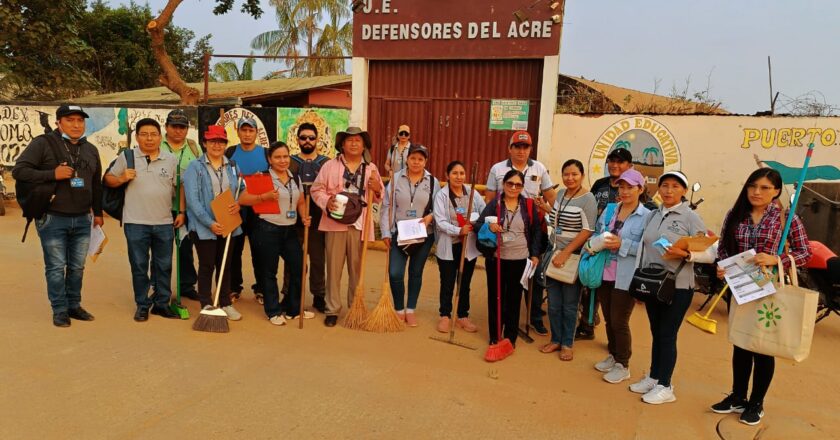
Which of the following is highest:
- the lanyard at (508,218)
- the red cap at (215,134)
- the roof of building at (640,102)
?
the roof of building at (640,102)

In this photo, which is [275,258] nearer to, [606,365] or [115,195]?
[115,195]

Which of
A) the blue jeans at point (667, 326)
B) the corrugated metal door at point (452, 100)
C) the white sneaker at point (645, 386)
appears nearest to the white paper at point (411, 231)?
the blue jeans at point (667, 326)

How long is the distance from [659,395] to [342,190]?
305 centimetres

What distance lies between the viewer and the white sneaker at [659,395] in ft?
12.4

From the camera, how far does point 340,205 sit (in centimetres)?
491

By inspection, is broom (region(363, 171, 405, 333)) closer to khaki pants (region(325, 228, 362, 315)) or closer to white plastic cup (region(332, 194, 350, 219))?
khaki pants (region(325, 228, 362, 315))

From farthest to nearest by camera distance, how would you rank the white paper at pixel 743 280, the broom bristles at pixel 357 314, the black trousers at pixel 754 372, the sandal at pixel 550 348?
the broom bristles at pixel 357 314 → the sandal at pixel 550 348 → the black trousers at pixel 754 372 → the white paper at pixel 743 280

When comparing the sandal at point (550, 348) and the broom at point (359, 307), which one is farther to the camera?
the broom at point (359, 307)

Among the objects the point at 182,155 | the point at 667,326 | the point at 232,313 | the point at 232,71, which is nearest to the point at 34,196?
the point at 182,155

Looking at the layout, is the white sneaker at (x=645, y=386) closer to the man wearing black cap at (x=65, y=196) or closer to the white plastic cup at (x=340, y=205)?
the white plastic cup at (x=340, y=205)

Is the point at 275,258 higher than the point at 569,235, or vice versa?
the point at 569,235

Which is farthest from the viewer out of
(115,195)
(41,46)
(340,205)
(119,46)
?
(119,46)

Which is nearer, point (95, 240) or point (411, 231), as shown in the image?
point (95, 240)

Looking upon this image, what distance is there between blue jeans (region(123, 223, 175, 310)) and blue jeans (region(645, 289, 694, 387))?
4.06m
